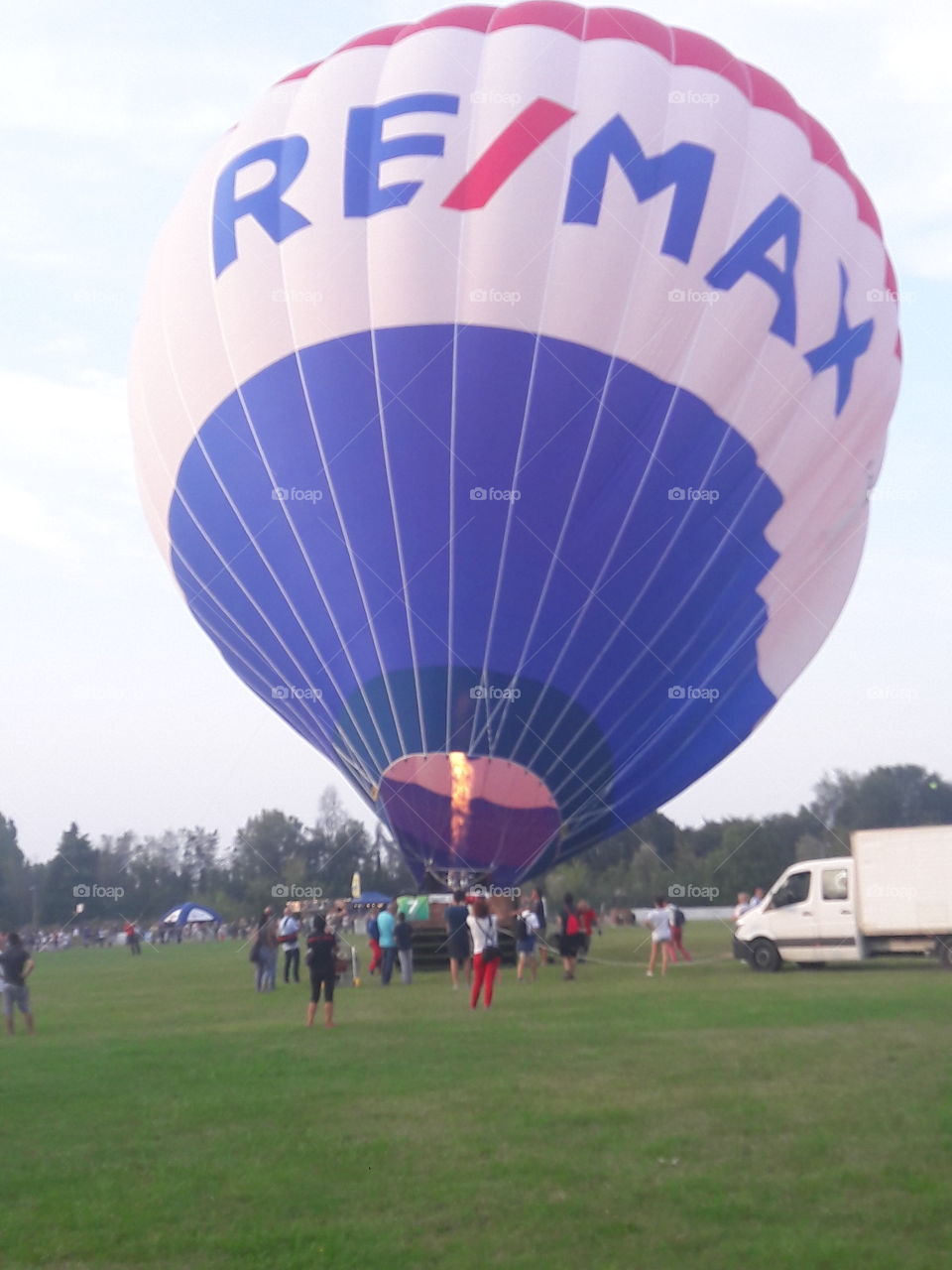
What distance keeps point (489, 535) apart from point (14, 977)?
24.3ft

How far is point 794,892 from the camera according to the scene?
819 inches

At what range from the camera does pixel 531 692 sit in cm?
1853

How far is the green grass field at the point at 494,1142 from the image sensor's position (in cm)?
563

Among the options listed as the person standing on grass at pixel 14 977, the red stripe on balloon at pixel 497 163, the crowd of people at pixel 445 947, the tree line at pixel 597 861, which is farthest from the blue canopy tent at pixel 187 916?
the red stripe on balloon at pixel 497 163

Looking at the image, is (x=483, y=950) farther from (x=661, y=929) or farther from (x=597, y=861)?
(x=597, y=861)

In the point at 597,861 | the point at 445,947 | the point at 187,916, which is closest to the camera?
the point at 445,947

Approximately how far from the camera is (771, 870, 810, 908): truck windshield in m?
20.7

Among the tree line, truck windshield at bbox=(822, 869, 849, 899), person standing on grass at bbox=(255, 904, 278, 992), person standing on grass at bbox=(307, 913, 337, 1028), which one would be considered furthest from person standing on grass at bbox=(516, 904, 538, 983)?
the tree line

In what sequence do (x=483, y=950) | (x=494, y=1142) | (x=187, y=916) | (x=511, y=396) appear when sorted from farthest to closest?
(x=187, y=916)
(x=511, y=396)
(x=483, y=950)
(x=494, y=1142)

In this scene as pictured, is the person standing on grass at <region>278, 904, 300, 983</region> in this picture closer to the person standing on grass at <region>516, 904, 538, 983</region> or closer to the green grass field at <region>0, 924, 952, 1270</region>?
the person standing on grass at <region>516, 904, 538, 983</region>

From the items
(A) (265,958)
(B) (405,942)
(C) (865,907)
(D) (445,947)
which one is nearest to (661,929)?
(C) (865,907)

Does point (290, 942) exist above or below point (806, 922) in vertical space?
below

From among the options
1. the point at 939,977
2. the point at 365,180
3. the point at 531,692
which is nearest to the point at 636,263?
the point at 365,180

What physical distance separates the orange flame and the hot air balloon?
2.0 inches
